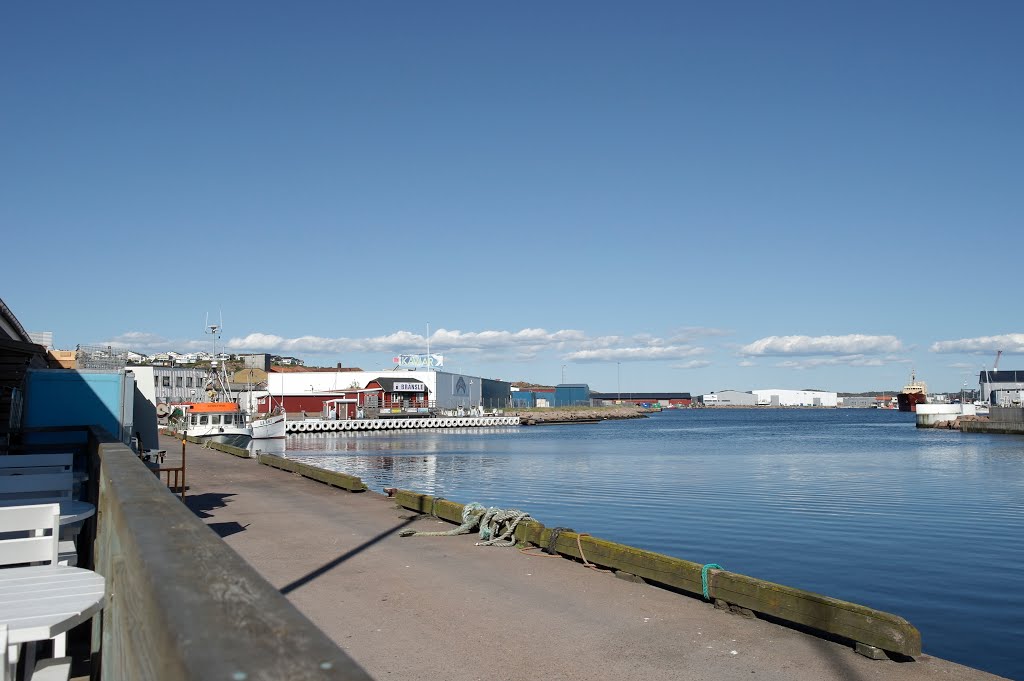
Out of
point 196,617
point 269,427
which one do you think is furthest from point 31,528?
point 269,427

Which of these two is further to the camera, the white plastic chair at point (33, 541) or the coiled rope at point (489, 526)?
the coiled rope at point (489, 526)

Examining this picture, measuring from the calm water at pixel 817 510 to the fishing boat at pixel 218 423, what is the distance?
4568mm

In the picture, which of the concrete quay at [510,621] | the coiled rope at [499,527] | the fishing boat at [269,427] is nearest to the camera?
the concrete quay at [510,621]

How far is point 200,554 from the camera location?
3119 millimetres

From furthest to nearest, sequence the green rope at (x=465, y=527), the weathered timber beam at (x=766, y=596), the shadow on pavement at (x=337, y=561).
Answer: the green rope at (x=465, y=527) → the shadow on pavement at (x=337, y=561) → the weathered timber beam at (x=766, y=596)

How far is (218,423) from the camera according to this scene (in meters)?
60.1

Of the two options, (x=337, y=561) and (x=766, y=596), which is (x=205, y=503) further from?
(x=766, y=596)

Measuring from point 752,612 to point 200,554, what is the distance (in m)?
Answer: 8.17

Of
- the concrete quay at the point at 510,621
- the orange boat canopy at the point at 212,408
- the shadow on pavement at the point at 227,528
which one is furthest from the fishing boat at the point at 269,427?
the concrete quay at the point at 510,621

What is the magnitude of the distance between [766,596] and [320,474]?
18.4 m

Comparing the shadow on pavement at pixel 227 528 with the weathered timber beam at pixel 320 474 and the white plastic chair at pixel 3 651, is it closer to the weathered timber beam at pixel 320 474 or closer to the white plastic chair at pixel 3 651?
the weathered timber beam at pixel 320 474

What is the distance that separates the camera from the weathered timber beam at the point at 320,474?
76.0ft

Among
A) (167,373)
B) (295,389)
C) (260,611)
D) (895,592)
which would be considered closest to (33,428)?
(260,611)

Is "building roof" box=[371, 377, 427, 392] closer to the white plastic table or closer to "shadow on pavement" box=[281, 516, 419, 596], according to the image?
"shadow on pavement" box=[281, 516, 419, 596]
